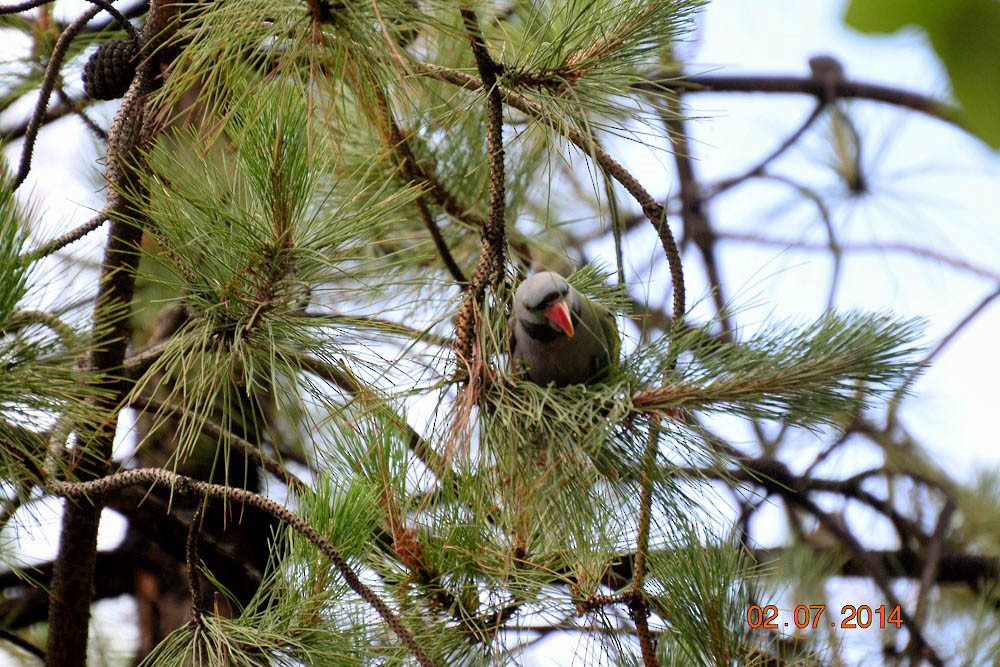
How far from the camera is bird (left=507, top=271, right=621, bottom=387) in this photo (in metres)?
0.89

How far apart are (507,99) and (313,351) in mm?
370

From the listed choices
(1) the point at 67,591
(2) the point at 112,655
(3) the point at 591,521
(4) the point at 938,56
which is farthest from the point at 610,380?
(2) the point at 112,655

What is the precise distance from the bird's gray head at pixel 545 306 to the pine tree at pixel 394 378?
3 cm

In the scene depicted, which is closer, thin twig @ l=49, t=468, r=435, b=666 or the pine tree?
the pine tree

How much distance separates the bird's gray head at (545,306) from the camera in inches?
34.2

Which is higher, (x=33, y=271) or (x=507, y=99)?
(x=507, y=99)

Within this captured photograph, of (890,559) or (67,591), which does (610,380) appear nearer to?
(67,591)

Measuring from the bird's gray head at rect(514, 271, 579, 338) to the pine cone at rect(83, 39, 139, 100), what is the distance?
0.65m

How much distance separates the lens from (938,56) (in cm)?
33

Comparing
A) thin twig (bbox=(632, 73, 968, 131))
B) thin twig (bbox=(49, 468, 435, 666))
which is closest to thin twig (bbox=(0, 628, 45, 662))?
thin twig (bbox=(49, 468, 435, 666))

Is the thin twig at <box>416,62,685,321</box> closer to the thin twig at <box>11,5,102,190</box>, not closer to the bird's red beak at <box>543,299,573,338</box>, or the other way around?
the bird's red beak at <box>543,299,573,338</box>

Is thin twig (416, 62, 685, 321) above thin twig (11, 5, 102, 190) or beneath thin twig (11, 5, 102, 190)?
beneath

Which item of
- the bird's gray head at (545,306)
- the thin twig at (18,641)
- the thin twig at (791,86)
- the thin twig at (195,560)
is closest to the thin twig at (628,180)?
the bird's gray head at (545,306)
